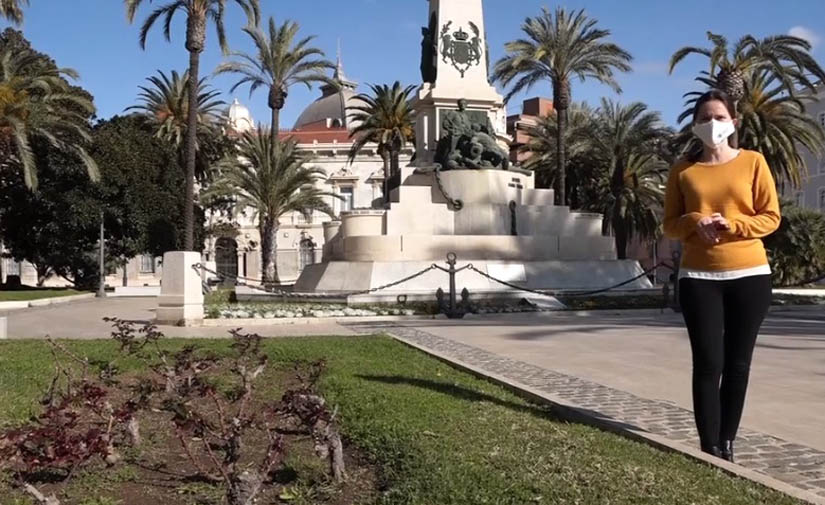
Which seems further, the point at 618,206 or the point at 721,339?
the point at 618,206

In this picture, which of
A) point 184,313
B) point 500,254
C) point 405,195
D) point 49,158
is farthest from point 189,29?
point 49,158

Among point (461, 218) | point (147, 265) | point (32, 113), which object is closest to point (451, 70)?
point (461, 218)

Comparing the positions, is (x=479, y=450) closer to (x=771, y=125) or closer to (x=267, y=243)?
(x=771, y=125)

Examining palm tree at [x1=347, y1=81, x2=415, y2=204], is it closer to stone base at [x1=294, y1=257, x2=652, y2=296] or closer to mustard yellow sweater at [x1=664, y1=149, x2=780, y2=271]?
stone base at [x1=294, y1=257, x2=652, y2=296]

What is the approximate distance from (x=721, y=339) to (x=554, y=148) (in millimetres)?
40348

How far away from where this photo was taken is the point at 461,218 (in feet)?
74.3

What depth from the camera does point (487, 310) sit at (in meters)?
16.8

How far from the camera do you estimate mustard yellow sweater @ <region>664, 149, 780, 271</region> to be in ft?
13.6

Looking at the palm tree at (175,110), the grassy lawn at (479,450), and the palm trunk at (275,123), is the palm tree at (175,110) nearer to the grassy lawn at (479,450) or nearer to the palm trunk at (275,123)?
the palm trunk at (275,123)

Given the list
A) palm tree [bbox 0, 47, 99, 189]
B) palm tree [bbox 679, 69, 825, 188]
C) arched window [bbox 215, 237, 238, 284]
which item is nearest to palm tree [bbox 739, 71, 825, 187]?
palm tree [bbox 679, 69, 825, 188]

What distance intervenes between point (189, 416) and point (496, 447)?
5.62 ft

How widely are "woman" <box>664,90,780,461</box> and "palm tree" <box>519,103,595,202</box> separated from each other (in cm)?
3772

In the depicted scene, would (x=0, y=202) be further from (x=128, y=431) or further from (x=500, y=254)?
(x=128, y=431)

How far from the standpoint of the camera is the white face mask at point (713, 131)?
4238 mm
